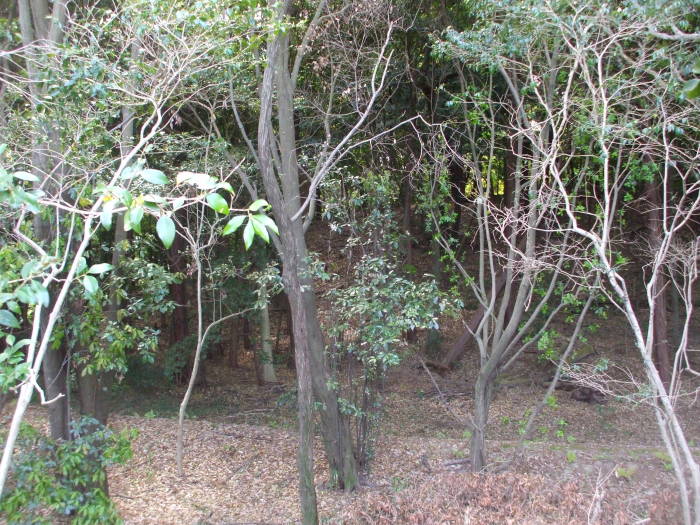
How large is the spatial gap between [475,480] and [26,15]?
6.09m

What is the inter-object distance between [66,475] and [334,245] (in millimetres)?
5374

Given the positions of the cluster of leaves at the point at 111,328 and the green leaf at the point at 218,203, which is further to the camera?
the cluster of leaves at the point at 111,328

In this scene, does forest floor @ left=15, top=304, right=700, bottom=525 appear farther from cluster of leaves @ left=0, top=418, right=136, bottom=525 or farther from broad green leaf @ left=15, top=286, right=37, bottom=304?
broad green leaf @ left=15, top=286, right=37, bottom=304

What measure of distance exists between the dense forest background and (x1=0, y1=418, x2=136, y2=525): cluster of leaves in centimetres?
2

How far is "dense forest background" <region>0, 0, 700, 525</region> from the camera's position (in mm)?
4379

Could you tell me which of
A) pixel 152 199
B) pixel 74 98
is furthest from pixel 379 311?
pixel 152 199

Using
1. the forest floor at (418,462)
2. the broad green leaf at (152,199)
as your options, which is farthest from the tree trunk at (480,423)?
the broad green leaf at (152,199)

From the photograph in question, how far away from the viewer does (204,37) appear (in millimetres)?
4887

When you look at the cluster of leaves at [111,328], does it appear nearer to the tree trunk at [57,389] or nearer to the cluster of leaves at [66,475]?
the tree trunk at [57,389]

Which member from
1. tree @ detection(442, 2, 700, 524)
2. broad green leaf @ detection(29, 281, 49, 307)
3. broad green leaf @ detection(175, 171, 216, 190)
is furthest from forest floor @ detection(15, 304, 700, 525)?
broad green leaf @ detection(175, 171, 216, 190)

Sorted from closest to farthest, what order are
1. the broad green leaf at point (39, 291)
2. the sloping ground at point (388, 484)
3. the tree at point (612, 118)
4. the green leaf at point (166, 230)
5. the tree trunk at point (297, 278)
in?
1. the green leaf at point (166, 230)
2. the broad green leaf at point (39, 291)
3. the sloping ground at point (388, 484)
4. the tree at point (612, 118)
5. the tree trunk at point (297, 278)

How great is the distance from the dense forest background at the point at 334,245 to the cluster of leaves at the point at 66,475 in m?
0.02

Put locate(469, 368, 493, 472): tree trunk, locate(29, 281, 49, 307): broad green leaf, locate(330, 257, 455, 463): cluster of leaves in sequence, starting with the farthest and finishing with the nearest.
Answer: locate(469, 368, 493, 472): tree trunk → locate(330, 257, 455, 463): cluster of leaves → locate(29, 281, 49, 307): broad green leaf

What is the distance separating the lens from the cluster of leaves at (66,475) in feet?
13.8
